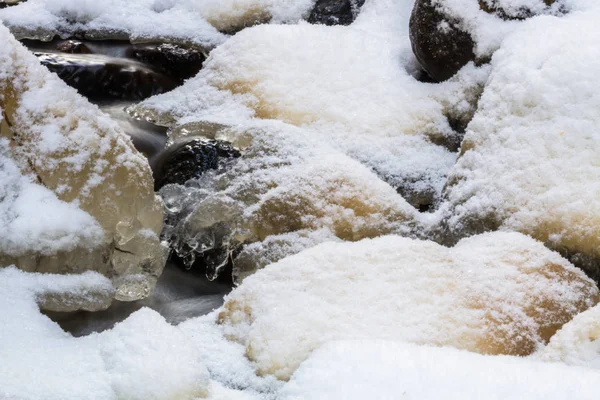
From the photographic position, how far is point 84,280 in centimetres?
208

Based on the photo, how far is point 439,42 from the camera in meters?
3.21

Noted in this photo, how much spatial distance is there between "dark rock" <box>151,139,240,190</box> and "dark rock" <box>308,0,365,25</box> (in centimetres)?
140

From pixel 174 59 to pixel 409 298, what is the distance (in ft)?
7.38

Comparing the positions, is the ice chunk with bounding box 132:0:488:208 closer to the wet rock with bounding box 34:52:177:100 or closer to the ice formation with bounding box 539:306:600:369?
the wet rock with bounding box 34:52:177:100

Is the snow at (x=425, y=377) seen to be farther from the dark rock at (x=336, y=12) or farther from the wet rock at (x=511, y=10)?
the dark rock at (x=336, y=12)

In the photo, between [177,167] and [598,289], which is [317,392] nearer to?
[598,289]

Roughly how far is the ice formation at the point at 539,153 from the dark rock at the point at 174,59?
1.64 metres

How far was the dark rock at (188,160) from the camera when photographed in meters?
2.92

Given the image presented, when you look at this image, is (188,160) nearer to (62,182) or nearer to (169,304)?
(169,304)

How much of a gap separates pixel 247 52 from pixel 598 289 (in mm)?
1822

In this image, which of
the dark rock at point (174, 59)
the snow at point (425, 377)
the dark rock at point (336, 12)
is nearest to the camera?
the snow at point (425, 377)

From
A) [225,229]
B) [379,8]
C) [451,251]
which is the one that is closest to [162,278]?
[225,229]

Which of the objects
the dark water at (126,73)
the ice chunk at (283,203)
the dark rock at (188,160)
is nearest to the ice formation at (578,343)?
the ice chunk at (283,203)

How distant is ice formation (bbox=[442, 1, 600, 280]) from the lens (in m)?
2.24
